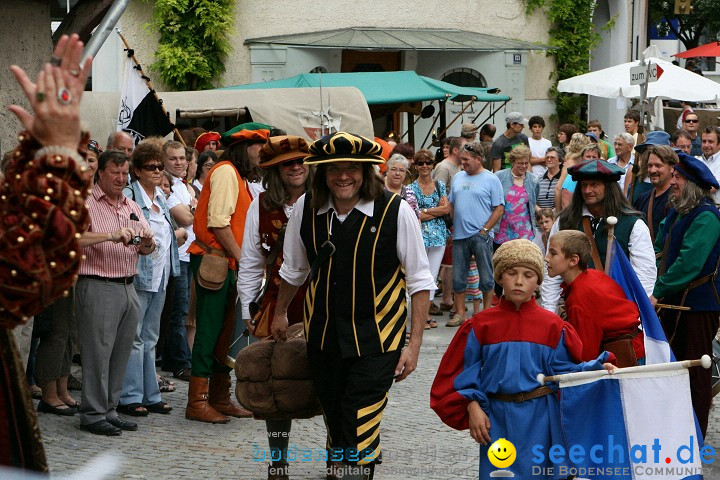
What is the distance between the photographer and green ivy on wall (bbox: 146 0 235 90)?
21281mm

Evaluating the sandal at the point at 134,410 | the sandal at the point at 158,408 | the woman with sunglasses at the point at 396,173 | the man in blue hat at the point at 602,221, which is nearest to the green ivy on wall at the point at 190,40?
the woman with sunglasses at the point at 396,173

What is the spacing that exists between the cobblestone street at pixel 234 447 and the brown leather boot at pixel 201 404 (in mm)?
67

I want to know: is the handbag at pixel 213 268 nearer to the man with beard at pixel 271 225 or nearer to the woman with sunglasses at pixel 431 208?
the man with beard at pixel 271 225

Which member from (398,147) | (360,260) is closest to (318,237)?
(360,260)

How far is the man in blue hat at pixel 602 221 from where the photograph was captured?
6574mm

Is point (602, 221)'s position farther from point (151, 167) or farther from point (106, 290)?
point (151, 167)

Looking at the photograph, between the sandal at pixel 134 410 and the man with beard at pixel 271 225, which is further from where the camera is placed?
the sandal at pixel 134 410

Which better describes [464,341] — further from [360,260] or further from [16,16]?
[16,16]

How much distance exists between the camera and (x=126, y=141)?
10094 millimetres

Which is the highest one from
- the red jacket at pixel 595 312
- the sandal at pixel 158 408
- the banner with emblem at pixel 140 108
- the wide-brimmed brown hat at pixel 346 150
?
the banner with emblem at pixel 140 108

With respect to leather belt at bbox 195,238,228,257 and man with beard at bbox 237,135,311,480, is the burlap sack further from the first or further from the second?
leather belt at bbox 195,238,228,257

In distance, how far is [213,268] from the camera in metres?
8.01

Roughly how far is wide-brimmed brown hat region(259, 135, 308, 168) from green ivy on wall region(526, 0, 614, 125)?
18.7m

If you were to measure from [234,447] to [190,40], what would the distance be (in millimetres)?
14984
